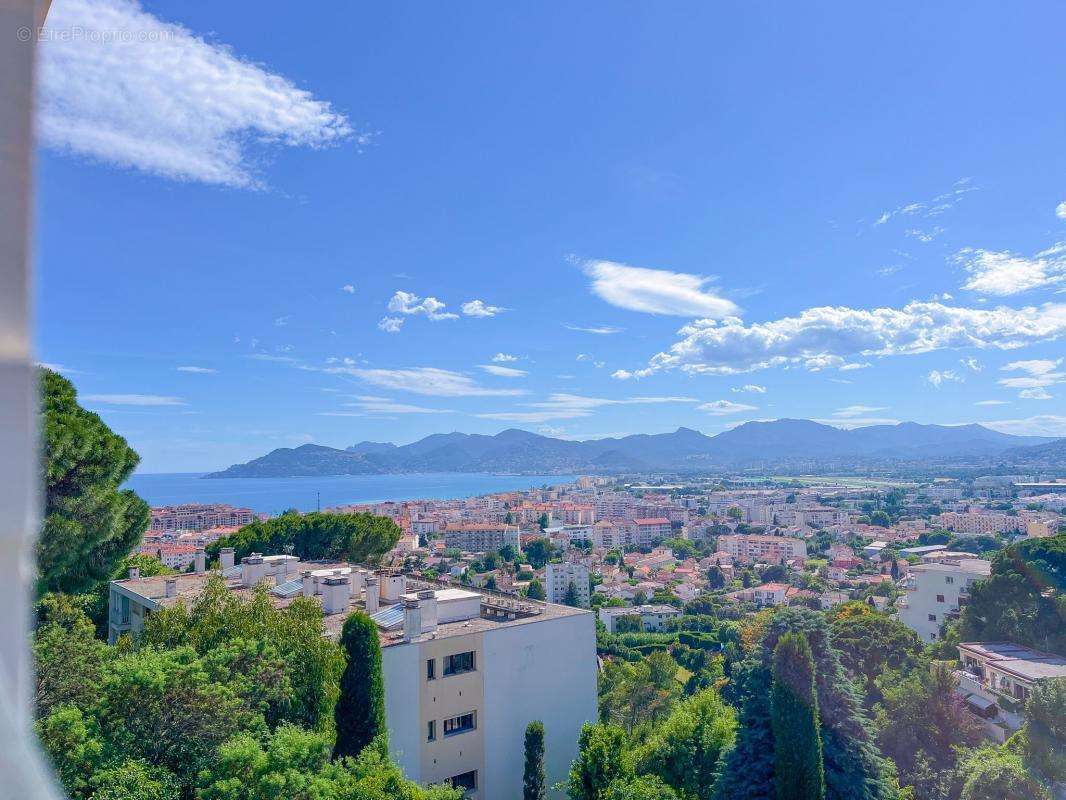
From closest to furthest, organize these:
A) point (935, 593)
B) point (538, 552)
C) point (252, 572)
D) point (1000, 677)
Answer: point (252, 572)
point (1000, 677)
point (935, 593)
point (538, 552)

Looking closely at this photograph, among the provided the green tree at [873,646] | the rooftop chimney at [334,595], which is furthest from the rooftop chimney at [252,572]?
the green tree at [873,646]

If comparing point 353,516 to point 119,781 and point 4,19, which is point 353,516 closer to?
point 119,781

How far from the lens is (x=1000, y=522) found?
55.5 meters

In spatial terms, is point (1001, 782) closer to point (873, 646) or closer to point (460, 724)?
point (460, 724)

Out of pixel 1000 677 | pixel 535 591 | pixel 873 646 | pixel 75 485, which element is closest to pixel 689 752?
pixel 75 485

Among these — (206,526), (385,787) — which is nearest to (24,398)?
(385,787)

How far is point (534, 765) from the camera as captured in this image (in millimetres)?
9125

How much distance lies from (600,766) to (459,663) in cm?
271

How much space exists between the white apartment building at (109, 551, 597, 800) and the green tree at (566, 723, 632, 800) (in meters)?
2.25

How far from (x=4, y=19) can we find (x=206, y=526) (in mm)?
64774

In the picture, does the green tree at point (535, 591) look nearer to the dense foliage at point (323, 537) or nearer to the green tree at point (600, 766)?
the dense foliage at point (323, 537)

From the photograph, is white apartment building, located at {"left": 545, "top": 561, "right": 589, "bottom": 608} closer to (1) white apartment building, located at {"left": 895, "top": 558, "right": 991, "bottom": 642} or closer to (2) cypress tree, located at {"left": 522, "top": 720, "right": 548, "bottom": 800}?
(1) white apartment building, located at {"left": 895, "top": 558, "right": 991, "bottom": 642}

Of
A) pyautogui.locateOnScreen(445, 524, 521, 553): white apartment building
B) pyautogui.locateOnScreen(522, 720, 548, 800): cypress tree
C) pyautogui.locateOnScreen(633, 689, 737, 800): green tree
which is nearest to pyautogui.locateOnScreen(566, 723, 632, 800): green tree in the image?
pyautogui.locateOnScreen(633, 689, 737, 800): green tree

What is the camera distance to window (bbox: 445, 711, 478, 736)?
9.11m
